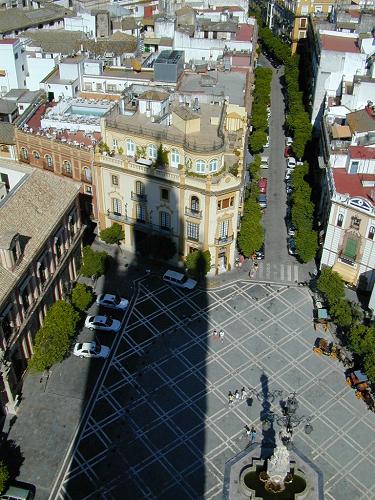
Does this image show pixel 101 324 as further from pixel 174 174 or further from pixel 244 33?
Result: pixel 244 33

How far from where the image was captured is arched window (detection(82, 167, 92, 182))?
87.0m

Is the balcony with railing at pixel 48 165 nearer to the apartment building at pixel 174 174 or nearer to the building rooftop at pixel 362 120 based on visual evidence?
the apartment building at pixel 174 174

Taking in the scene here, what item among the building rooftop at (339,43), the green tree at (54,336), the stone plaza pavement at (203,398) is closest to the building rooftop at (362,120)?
the building rooftop at (339,43)

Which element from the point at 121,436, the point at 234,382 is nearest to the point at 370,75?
the point at 234,382

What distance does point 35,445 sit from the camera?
60062mm

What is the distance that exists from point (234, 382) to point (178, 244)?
76.2 feet

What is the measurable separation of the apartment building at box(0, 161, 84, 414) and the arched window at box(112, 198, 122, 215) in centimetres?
802

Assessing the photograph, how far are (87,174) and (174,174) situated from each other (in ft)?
53.7

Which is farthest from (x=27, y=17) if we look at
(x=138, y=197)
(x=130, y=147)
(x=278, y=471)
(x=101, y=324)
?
(x=278, y=471)

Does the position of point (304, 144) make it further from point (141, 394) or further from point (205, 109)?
point (141, 394)

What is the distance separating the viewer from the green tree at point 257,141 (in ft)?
371

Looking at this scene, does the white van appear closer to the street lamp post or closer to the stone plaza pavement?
the stone plaza pavement

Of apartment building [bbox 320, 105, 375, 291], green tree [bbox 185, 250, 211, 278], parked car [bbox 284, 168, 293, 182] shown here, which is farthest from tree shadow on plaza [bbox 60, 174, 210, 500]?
parked car [bbox 284, 168, 293, 182]

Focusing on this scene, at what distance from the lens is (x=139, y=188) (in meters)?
82.2
